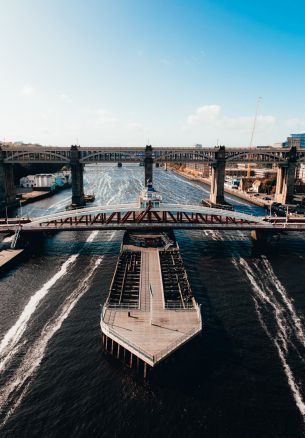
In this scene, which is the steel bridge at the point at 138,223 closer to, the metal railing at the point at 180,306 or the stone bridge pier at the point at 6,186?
the metal railing at the point at 180,306

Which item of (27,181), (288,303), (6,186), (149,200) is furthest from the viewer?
(27,181)

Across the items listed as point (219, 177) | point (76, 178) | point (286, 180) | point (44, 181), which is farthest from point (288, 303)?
point (44, 181)

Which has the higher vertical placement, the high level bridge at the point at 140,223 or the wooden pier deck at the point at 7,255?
the high level bridge at the point at 140,223

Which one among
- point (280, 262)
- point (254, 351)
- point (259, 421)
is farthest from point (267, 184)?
point (259, 421)

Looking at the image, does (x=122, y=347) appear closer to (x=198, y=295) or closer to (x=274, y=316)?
(x=198, y=295)

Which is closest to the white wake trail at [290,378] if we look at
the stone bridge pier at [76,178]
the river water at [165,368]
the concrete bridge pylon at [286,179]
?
the river water at [165,368]

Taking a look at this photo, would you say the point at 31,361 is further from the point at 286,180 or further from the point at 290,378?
the point at 286,180
